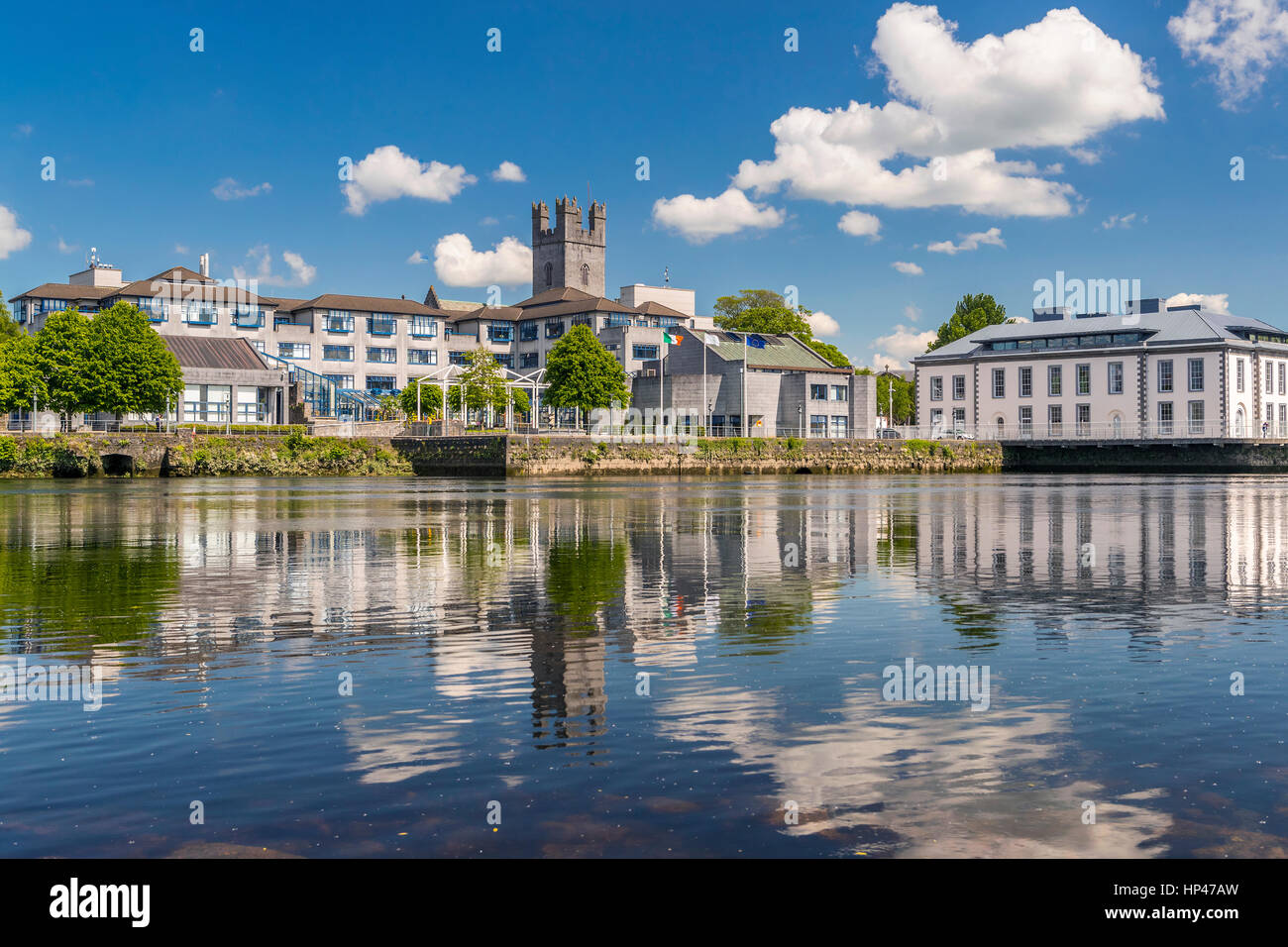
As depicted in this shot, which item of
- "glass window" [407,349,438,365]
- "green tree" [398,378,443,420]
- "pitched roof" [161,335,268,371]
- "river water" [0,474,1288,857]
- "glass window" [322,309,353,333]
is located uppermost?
"glass window" [322,309,353,333]

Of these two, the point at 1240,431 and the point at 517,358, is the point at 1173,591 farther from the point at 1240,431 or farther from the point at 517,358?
the point at 517,358

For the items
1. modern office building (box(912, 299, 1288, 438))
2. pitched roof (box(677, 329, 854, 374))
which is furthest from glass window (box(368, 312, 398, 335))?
modern office building (box(912, 299, 1288, 438))

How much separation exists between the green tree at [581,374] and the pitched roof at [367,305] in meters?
37.0

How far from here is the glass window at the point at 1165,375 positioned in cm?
11800

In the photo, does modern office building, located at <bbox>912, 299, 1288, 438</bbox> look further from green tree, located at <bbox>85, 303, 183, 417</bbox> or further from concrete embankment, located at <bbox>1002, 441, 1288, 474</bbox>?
green tree, located at <bbox>85, 303, 183, 417</bbox>

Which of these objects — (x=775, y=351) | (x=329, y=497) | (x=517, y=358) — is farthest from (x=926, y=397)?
(x=329, y=497)

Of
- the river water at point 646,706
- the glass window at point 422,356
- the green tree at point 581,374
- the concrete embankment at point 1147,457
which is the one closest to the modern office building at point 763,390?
the green tree at point 581,374

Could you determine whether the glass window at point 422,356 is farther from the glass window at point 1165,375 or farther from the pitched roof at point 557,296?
the glass window at point 1165,375

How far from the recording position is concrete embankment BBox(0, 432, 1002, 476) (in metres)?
82.8

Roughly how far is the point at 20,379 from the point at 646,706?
9197 cm

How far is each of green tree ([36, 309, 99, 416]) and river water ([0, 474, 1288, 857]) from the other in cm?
7381

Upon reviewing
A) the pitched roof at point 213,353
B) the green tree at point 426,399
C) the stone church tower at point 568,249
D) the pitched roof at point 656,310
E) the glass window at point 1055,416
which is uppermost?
the stone church tower at point 568,249

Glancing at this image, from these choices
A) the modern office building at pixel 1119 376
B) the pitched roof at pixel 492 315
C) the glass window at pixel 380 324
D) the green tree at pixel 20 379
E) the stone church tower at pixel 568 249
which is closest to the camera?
the green tree at pixel 20 379
